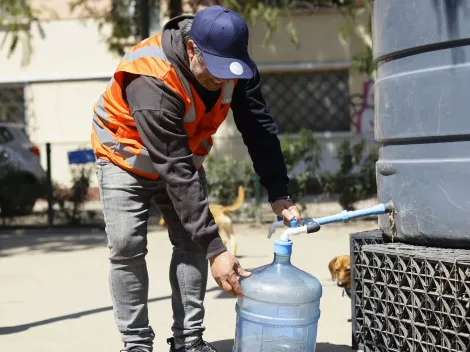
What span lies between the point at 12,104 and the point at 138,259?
46.9 ft

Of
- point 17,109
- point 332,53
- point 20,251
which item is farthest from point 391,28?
point 17,109

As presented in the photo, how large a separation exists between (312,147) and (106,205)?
7570 millimetres

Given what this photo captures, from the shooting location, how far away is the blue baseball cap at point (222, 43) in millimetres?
3010

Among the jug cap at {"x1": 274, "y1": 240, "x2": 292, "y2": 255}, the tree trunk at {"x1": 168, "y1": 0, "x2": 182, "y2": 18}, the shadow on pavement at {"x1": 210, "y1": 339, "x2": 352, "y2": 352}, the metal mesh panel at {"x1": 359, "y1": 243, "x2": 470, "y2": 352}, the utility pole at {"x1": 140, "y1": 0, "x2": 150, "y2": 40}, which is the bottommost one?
the shadow on pavement at {"x1": 210, "y1": 339, "x2": 352, "y2": 352}

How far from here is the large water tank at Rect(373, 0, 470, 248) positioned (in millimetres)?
3082

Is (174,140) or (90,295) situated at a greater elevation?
(174,140)

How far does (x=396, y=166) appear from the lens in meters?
3.44

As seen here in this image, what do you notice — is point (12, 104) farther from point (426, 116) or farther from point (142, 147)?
point (426, 116)

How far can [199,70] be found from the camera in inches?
124

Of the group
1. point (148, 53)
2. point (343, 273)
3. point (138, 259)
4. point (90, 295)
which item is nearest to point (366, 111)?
point (90, 295)

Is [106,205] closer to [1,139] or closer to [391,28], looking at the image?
[391,28]

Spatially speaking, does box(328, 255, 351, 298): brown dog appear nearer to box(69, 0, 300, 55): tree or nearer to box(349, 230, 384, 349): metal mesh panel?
box(349, 230, 384, 349): metal mesh panel

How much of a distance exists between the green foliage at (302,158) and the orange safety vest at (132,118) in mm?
6996

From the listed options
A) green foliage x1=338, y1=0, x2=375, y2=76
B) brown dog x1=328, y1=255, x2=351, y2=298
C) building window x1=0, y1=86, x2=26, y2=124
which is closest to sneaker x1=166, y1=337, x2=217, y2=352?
brown dog x1=328, y1=255, x2=351, y2=298
